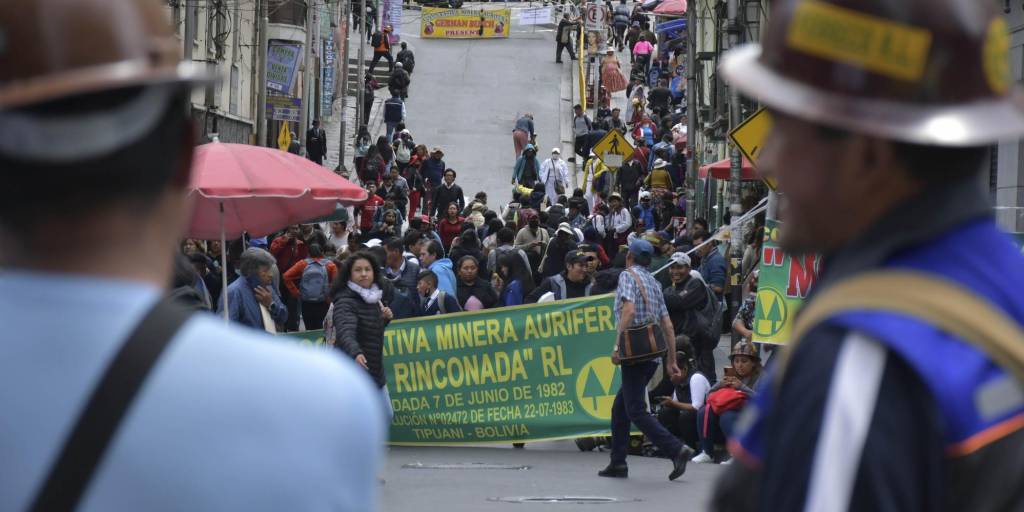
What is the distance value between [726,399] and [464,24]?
170 feet

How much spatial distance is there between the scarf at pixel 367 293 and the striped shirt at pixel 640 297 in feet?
6.56

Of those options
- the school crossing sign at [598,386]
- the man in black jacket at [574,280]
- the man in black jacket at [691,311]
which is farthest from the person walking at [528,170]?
the school crossing sign at [598,386]

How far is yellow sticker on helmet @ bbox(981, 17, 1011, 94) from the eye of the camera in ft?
7.75

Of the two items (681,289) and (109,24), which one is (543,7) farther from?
(109,24)

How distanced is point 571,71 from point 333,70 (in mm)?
11164

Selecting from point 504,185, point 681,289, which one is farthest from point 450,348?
point 504,185

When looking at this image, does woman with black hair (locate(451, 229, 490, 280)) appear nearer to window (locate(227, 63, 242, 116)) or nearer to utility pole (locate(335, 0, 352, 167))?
utility pole (locate(335, 0, 352, 167))

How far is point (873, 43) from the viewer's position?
2312mm

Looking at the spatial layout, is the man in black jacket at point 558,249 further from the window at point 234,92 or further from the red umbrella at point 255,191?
the window at point 234,92

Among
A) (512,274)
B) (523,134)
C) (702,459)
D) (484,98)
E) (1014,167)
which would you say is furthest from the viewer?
(484,98)

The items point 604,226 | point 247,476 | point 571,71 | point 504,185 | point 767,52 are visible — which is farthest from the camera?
point 571,71

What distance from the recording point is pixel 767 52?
2.44 m

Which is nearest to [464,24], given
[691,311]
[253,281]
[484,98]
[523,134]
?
[484,98]

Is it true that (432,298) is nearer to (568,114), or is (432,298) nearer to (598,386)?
(598,386)
